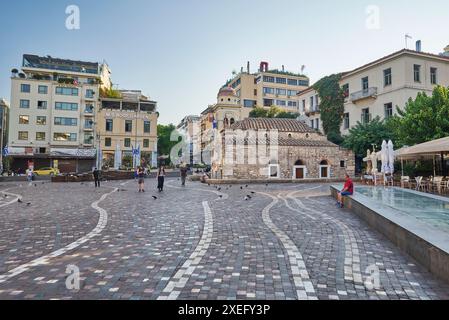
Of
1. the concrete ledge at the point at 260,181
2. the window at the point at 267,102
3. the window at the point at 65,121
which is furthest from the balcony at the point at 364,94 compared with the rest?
the window at the point at 65,121

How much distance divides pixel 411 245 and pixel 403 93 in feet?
101

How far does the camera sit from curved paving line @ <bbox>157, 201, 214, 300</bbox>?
4148mm

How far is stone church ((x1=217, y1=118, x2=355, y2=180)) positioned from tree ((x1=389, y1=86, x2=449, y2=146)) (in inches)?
477

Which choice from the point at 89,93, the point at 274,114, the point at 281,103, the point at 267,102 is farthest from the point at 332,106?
the point at 89,93

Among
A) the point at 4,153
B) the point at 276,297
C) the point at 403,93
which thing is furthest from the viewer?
the point at 4,153

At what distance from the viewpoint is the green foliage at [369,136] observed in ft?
97.0

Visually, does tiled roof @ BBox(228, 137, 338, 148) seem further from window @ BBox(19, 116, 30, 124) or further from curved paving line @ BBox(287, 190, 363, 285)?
window @ BBox(19, 116, 30, 124)

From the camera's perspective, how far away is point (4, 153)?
4559cm

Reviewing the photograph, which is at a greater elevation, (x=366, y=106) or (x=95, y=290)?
(x=366, y=106)

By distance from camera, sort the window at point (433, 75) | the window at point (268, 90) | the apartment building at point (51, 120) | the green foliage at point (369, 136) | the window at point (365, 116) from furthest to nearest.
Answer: the window at point (268, 90) → the apartment building at point (51, 120) → the window at point (365, 116) → the window at point (433, 75) → the green foliage at point (369, 136)

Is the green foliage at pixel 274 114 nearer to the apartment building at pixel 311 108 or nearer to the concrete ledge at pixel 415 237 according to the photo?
the apartment building at pixel 311 108

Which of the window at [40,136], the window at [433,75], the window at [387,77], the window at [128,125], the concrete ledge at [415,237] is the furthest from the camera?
the window at [128,125]

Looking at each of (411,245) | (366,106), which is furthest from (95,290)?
(366,106)
